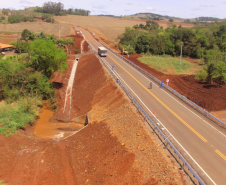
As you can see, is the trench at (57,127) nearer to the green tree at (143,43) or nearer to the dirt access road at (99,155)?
the dirt access road at (99,155)

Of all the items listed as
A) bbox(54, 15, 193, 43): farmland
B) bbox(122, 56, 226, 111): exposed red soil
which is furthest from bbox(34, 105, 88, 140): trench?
bbox(54, 15, 193, 43): farmland

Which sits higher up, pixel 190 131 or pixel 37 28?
pixel 37 28

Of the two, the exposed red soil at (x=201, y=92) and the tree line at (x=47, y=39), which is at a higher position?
the tree line at (x=47, y=39)

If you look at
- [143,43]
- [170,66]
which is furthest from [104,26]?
[170,66]

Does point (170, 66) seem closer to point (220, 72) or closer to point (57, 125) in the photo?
point (220, 72)

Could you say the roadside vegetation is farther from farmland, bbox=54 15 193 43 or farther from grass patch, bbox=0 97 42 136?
farmland, bbox=54 15 193 43

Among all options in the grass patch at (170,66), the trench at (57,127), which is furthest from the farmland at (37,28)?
the trench at (57,127)
